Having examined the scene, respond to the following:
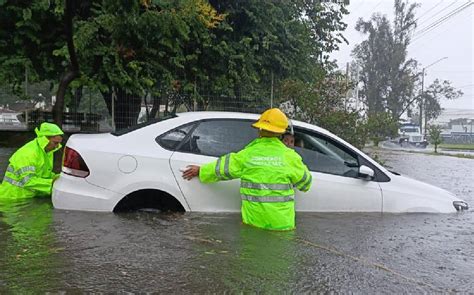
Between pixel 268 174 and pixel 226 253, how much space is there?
838mm

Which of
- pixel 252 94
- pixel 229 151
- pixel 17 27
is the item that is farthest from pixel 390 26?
pixel 229 151

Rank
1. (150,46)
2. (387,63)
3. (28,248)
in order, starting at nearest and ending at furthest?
(28,248) < (150,46) < (387,63)

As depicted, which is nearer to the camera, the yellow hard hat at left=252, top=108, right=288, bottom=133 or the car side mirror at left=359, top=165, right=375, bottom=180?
the yellow hard hat at left=252, top=108, right=288, bottom=133

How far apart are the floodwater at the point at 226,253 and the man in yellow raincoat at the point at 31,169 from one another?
31 centimetres

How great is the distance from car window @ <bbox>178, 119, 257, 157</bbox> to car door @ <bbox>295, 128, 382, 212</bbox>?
1.89 feet

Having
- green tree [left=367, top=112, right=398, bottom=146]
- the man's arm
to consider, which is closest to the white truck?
green tree [left=367, top=112, right=398, bottom=146]

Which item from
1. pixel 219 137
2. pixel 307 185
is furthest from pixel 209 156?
pixel 307 185

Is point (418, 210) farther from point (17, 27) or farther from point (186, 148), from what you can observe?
point (17, 27)

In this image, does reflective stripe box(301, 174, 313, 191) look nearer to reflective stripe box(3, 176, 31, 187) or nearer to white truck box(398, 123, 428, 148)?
reflective stripe box(3, 176, 31, 187)

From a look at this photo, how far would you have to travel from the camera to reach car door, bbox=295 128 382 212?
513 cm

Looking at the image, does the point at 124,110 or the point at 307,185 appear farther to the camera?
the point at 124,110

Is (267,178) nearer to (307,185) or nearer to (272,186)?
(272,186)

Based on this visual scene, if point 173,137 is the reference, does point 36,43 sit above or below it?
above

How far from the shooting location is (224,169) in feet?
15.0
